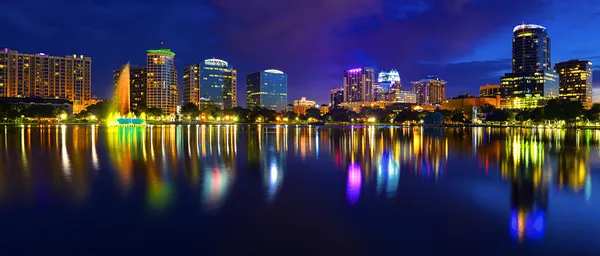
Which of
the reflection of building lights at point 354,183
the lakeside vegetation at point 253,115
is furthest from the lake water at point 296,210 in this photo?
the lakeside vegetation at point 253,115

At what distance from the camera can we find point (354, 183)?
54.4ft

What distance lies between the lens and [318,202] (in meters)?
13.2

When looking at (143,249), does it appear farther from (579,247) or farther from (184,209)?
(579,247)

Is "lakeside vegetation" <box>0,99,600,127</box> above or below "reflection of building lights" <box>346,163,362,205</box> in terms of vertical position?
above

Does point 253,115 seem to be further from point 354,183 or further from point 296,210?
point 296,210

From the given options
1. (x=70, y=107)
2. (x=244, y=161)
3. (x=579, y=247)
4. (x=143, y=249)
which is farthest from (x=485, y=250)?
(x=70, y=107)

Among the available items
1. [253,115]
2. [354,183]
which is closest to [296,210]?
[354,183]

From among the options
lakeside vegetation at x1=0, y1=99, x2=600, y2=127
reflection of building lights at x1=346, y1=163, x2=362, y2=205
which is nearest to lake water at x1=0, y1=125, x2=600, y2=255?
reflection of building lights at x1=346, y1=163, x2=362, y2=205

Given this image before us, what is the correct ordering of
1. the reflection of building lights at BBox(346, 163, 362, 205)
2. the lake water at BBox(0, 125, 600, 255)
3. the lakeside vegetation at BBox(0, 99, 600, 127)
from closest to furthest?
1. the lake water at BBox(0, 125, 600, 255)
2. the reflection of building lights at BBox(346, 163, 362, 205)
3. the lakeside vegetation at BBox(0, 99, 600, 127)

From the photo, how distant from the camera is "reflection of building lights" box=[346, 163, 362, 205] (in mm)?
13744

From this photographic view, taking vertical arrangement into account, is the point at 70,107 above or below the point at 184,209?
above

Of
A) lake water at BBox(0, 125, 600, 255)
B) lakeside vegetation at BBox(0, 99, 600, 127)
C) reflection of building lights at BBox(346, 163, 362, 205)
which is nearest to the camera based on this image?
lake water at BBox(0, 125, 600, 255)

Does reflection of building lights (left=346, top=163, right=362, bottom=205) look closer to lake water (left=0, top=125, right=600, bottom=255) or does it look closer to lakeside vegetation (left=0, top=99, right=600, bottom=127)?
lake water (left=0, top=125, right=600, bottom=255)

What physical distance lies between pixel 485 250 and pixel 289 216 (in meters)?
4.89
